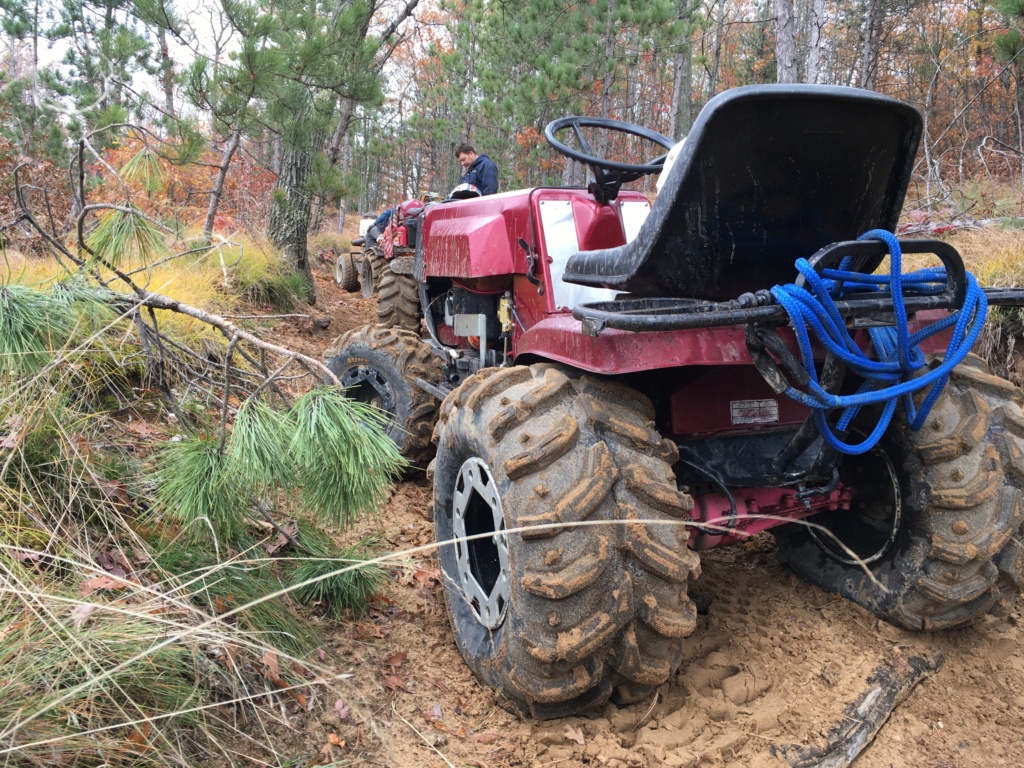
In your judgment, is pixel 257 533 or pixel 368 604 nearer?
pixel 257 533

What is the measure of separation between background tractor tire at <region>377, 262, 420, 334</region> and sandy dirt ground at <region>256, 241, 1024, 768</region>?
360cm

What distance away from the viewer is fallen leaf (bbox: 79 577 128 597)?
2.00 m

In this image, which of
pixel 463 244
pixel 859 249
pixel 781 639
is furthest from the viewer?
pixel 463 244

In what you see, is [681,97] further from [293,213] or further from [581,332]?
[581,332]

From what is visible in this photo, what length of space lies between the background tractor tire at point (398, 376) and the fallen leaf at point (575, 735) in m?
2.17

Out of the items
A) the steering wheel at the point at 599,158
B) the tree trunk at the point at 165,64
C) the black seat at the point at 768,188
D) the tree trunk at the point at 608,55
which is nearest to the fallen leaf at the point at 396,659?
the black seat at the point at 768,188

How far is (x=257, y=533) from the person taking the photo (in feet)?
9.18

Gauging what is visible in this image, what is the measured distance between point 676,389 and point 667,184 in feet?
2.47

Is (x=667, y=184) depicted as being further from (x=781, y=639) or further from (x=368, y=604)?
(x=368, y=604)

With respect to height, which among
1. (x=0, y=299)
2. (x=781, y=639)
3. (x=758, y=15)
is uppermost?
(x=758, y=15)

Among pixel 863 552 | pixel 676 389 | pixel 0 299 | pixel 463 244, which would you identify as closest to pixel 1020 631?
pixel 863 552

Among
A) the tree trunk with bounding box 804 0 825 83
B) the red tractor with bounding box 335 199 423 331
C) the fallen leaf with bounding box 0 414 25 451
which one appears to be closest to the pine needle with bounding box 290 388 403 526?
the fallen leaf with bounding box 0 414 25 451

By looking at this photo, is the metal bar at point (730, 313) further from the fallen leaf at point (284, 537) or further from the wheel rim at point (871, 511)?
the fallen leaf at point (284, 537)

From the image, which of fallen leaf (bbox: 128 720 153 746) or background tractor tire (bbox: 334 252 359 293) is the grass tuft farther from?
background tractor tire (bbox: 334 252 359 293)
